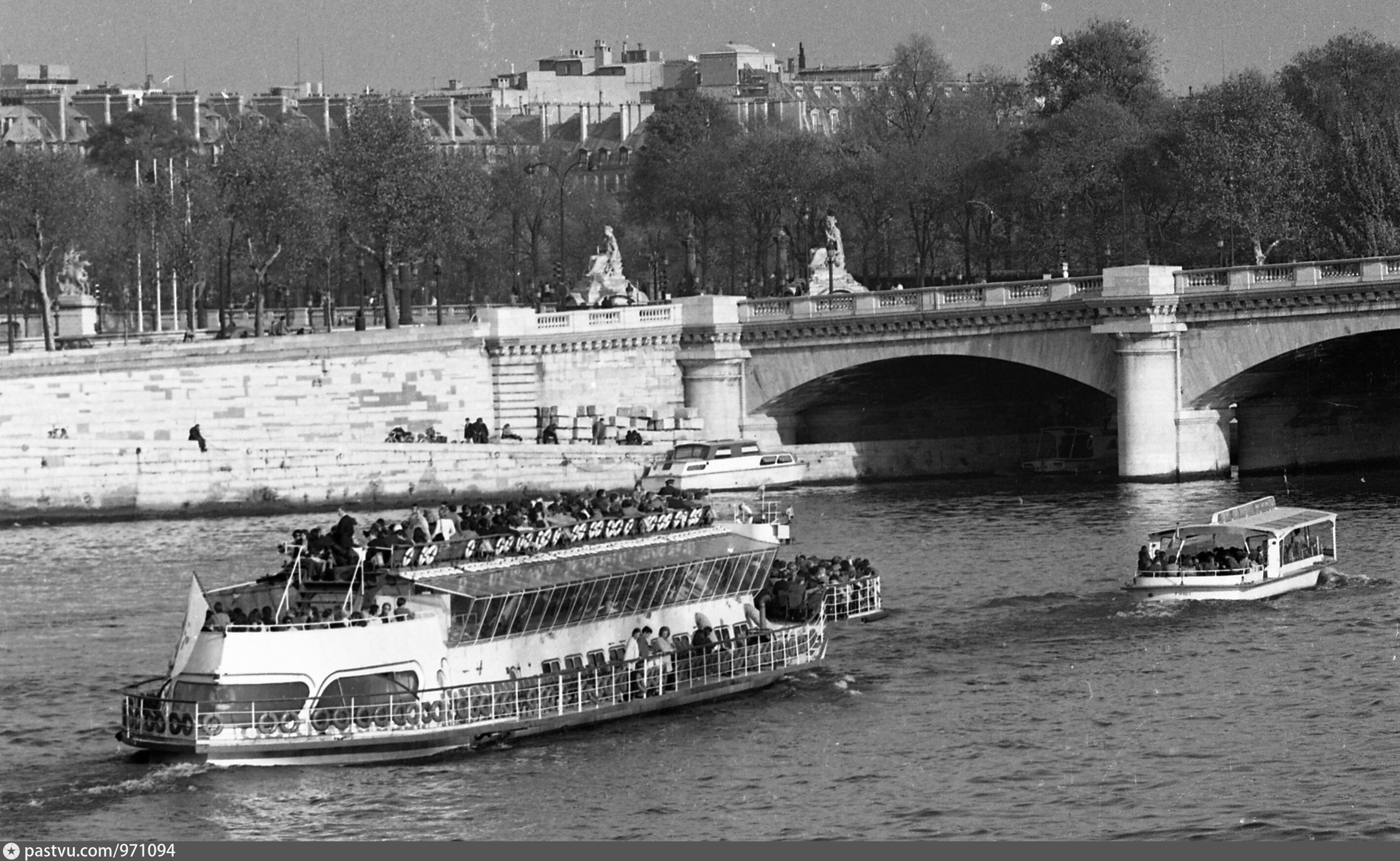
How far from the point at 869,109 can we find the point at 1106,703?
9425 cm

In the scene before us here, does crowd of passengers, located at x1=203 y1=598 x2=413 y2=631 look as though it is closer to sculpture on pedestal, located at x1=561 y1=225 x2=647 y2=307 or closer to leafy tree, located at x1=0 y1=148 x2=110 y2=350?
sculpture on pedestal, located at x1=561 y1=225 x2=647 y2=307

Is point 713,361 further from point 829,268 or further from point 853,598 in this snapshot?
point 853,598

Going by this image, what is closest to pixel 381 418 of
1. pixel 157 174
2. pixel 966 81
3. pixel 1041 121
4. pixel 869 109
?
pixel 157 174

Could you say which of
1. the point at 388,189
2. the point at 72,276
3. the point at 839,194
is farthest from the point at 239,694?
the point at 839,194

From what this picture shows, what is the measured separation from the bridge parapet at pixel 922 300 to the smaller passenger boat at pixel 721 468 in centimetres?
653

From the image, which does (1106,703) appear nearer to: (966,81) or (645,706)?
(645,706)

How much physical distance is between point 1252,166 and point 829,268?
1873 cm

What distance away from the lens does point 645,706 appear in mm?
49031

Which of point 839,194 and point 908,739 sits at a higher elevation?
point 839,194

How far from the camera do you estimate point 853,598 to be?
59.5 metres

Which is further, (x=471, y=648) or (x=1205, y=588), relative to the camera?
(x=1205, y=588)

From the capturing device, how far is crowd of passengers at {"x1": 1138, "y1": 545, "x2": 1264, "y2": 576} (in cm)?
6112

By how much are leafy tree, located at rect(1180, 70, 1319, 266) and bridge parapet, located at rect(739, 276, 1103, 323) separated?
64.5ft

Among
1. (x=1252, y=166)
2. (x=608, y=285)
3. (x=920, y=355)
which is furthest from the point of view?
(x=1252, y=166)
